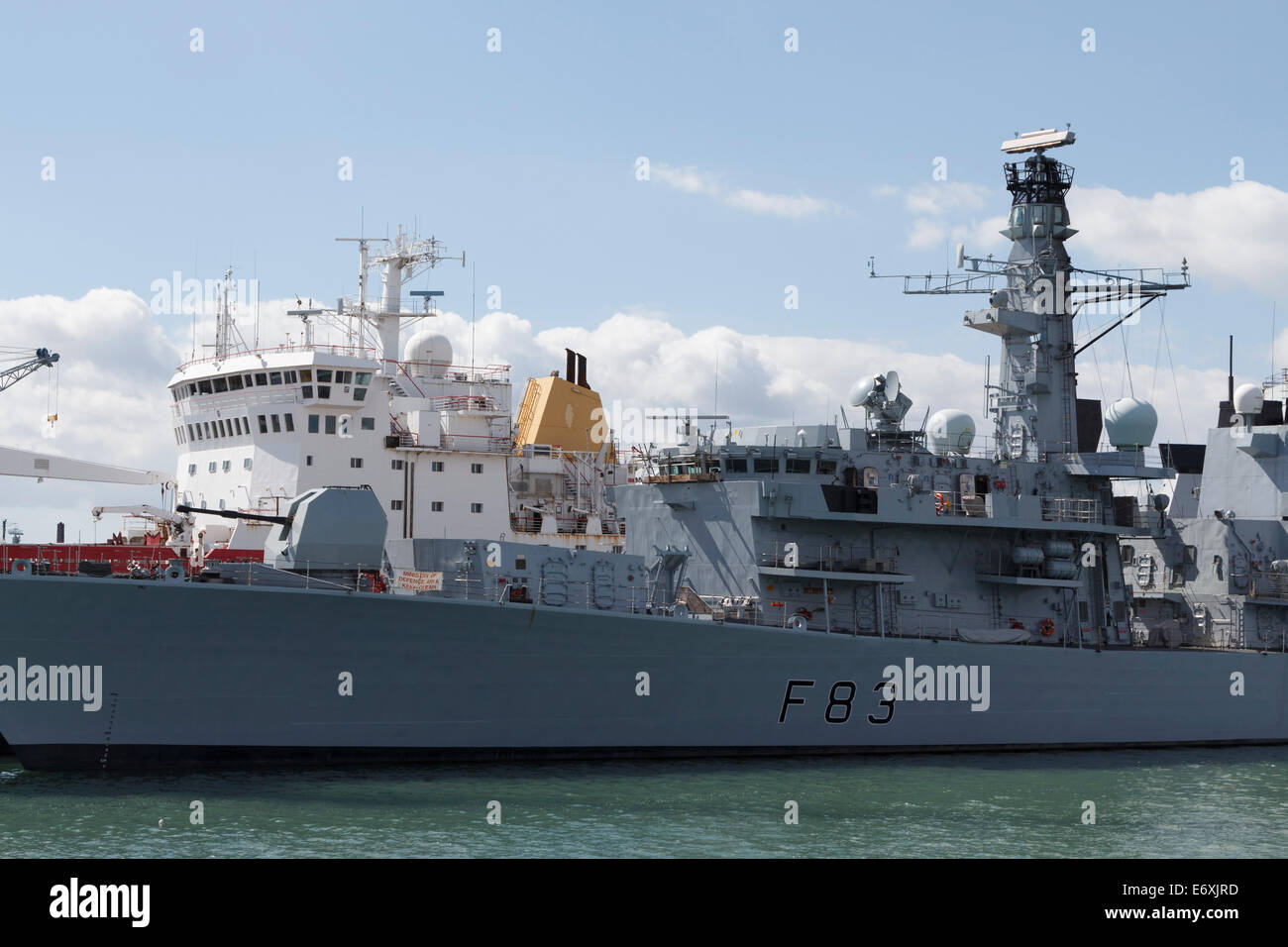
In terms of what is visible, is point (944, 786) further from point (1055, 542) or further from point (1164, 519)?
point (1164, 519)

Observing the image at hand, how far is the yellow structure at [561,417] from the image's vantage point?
31.0 meters

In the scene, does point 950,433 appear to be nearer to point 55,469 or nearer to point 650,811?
point 650,811

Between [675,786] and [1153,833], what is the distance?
20.2ft

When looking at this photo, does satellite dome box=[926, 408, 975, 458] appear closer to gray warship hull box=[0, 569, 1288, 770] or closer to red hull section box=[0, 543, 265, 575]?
gray warship hull box=[0, 569, 1288, 770]

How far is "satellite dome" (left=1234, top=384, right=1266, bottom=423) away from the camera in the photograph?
27.7 metres

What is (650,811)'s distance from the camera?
644 inches

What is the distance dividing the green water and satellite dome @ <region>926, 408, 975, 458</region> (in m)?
6.35

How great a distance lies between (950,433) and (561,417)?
10257 mm

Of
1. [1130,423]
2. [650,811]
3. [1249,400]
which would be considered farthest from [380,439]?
[1249,400]

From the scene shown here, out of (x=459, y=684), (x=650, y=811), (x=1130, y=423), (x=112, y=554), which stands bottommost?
(x=650, y=811)

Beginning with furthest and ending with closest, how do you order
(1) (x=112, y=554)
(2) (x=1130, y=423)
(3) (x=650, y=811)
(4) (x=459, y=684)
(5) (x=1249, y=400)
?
(5) (x=1249, y=400) → (2) (x=1130, y=423) → (1) (x=112, y=554) → (4) (x=459, y=684) → (3) (x=650, y=811)

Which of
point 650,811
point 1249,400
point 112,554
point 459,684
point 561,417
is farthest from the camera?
point 561,417

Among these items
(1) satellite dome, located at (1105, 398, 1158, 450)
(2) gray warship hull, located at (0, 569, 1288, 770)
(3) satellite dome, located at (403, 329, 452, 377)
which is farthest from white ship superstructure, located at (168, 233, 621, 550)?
(1) satellite dome, located at (1105, 398, 1158, 450)
